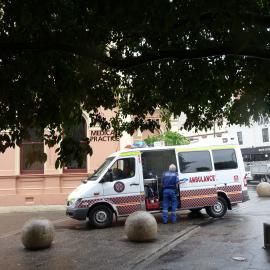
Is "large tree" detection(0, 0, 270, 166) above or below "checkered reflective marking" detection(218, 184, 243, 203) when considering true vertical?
above

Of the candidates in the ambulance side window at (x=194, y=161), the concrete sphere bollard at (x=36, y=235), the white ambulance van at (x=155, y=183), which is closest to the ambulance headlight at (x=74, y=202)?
the white ambulance van at (x=155, y=183)

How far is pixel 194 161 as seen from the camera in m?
15.5

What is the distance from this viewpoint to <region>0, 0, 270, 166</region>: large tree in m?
4.94

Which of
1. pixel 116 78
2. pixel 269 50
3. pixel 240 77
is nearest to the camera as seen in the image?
pixel 269 50

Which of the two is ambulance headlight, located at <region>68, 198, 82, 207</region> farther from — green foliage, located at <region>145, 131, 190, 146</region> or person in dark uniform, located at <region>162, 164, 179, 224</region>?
green foliage, located at <region>145, 131, 190, 146</region>

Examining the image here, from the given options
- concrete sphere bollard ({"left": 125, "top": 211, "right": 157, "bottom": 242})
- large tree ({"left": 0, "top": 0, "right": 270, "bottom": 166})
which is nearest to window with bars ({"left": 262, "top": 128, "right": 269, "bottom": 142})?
concrete sphere bollard ({"left": 125, "top": 211, "right": 157, "bottom": 242})

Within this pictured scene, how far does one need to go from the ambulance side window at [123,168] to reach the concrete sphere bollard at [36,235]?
4.08 meters

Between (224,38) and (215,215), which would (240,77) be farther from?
(215,215)

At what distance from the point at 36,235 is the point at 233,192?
23.8 feet

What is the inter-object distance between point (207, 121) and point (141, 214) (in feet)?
9.03

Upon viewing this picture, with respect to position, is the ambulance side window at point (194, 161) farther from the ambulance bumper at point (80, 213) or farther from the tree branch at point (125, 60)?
the tree branch at point (125, 60)

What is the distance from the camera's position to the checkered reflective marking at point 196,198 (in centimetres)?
1490

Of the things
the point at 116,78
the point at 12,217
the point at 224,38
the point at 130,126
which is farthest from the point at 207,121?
the point at 12,217

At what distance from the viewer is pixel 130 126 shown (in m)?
9.91
